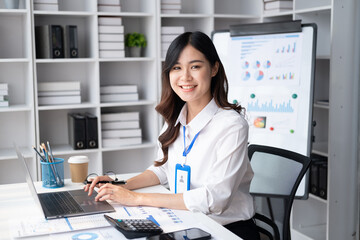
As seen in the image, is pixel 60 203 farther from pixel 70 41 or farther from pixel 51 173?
pixel 70 41

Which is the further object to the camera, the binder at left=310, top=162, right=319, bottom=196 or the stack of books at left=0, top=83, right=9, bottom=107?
the stack of books at left=0, top=83, right=9, bottom=107

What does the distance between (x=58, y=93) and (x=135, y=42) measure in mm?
737

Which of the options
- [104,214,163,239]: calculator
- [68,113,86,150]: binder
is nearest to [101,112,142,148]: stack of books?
[68,113,86,150]: binder

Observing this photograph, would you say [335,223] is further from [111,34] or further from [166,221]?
[111,34]

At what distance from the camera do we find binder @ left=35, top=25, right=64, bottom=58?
3.54 meters

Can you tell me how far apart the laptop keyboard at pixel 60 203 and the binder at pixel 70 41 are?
1.85m

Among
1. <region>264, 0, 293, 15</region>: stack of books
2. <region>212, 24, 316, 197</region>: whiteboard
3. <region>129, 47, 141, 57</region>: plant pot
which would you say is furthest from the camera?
<region>129, 47, 141, 57</region>: plant pot

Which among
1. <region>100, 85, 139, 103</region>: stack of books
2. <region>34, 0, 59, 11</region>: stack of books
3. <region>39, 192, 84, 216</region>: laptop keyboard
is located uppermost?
<region>34, 0, 59, 11</region>: stack of books

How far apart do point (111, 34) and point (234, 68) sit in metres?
1.00

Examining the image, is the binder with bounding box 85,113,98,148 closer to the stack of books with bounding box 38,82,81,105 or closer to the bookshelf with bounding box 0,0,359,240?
the bookshelf with bounding box 0,0,359,240

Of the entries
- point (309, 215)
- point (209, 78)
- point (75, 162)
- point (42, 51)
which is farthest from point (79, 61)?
point (309, 215)

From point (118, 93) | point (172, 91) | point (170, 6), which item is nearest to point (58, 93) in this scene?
point (118, 93)

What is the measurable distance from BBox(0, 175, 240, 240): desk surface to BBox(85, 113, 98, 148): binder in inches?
55.2

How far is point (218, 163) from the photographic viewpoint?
1869 millimetres
